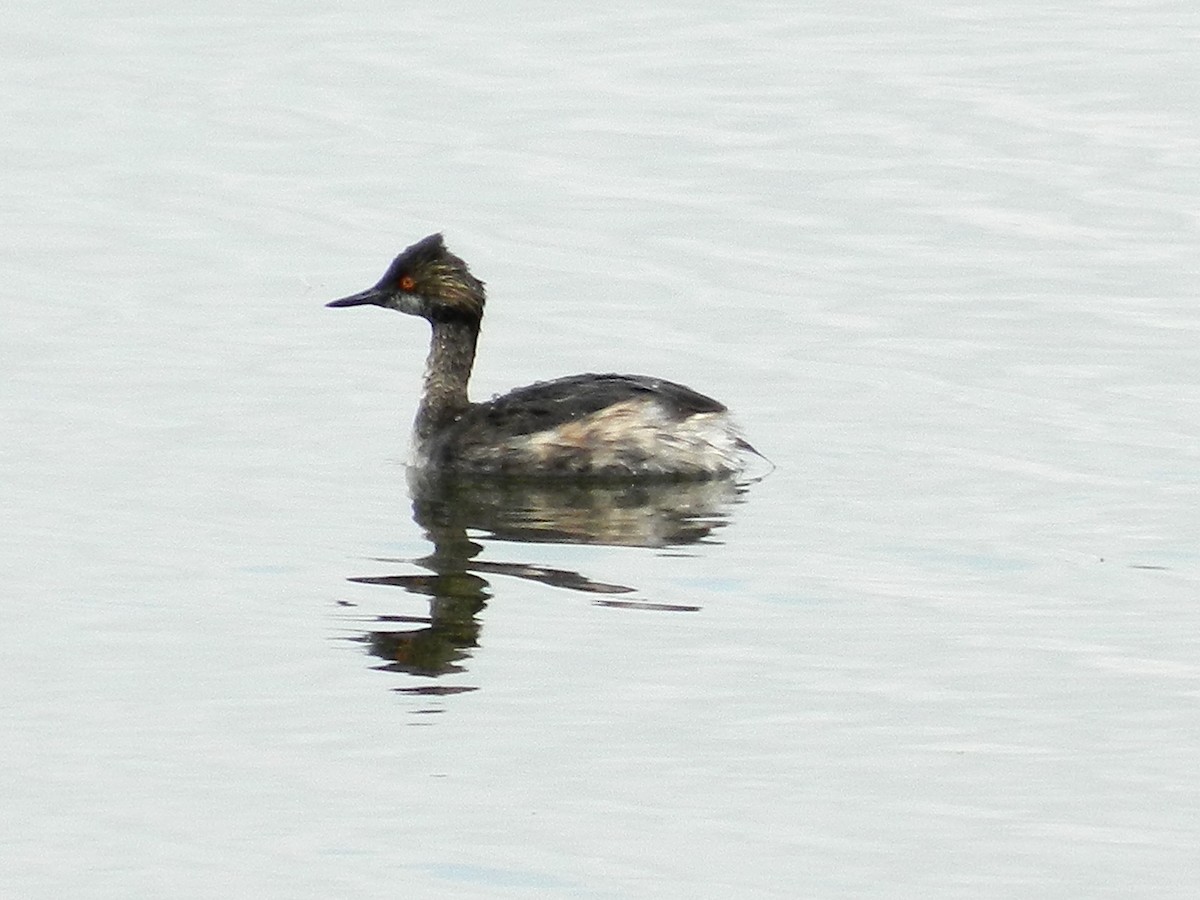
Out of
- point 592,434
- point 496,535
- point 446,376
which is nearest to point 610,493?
point 592,434

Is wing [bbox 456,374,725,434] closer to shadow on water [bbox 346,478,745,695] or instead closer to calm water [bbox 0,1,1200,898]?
shadow on water [bbox 346,478,745,695]

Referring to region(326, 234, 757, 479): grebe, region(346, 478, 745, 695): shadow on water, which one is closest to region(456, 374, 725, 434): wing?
region(326, 234, 757, 479): grebe

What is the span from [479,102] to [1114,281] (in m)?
6.55

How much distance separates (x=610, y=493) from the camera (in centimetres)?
1230

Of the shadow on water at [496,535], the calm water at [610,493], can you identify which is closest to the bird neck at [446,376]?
the calm water at [610,493]

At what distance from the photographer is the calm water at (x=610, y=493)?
7.74 metres

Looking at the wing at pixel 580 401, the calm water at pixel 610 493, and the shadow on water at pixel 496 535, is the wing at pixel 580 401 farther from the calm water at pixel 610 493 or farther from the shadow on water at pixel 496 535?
the calm water at pixel 610 493

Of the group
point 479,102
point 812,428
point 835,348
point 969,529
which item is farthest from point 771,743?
point 479,102

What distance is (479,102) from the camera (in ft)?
69.1

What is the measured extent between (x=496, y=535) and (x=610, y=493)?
101 centimetres

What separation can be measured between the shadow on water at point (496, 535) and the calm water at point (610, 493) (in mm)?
39

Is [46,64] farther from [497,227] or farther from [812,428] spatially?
[812,428]

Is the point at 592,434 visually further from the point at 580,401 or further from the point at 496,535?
the point at 496,535

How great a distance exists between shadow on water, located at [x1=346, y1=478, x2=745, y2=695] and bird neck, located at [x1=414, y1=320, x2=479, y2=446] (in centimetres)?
51
